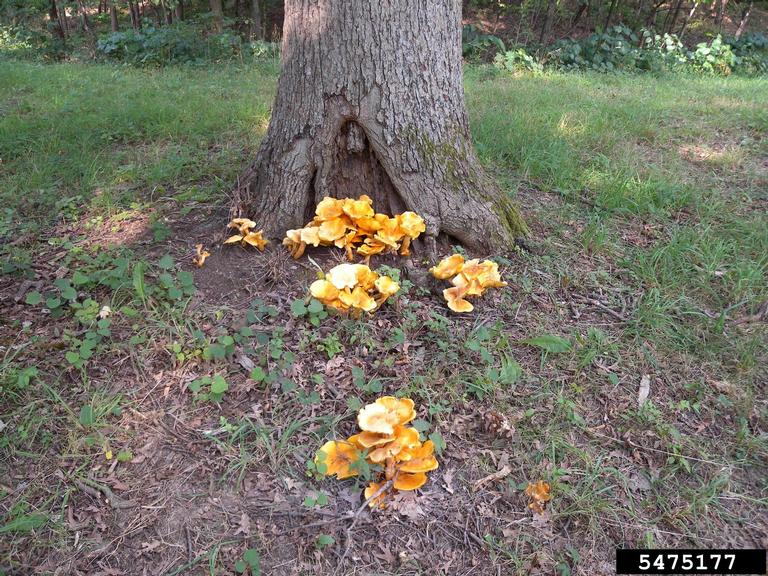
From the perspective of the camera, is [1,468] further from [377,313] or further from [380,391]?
[377,313]

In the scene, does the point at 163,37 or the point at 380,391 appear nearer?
the point at 380,391

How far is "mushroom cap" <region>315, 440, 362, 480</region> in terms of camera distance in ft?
6.08

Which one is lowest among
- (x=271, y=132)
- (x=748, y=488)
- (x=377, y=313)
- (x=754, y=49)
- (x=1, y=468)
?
(x=748, y=488)

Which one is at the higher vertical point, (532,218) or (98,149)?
(98,149)

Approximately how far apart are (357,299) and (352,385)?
394 mm

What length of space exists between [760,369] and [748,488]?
2.41 ft

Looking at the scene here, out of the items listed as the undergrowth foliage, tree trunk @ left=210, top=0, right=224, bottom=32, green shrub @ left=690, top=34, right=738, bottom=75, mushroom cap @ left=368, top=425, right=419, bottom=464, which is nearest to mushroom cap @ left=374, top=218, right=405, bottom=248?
mushroom cap @ left=368, top=425, right=419, bottom=464

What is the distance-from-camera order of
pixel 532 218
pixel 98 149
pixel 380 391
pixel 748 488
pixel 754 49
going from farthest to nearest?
1. pixel 754 49
2. pixel 98 149
3. pixel 532 218
4. pixel 380 391
5. pixel 748 488

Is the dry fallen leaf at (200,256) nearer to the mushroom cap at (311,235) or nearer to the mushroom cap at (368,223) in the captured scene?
the mushroom cap at (311,235)

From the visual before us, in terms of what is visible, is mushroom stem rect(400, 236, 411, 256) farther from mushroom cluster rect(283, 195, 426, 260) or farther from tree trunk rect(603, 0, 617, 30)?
tree trunk rect(603, 0, 617, 30)

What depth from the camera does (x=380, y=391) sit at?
2217 millimetres

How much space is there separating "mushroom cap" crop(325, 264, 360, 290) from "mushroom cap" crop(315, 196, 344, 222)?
0.41 m

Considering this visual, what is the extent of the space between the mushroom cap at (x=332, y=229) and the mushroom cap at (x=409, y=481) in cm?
127

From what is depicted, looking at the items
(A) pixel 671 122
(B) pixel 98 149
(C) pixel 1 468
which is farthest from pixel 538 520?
(A) pixel 671 122
